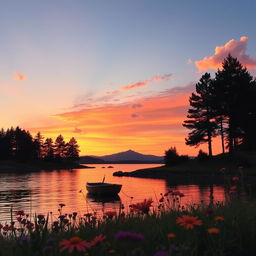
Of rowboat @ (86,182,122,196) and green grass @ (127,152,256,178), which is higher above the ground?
green grass @ (127,152,256,178)

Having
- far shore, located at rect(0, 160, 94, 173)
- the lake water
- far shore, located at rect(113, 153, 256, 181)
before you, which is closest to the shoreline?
far shore, located at rect(113, 153, 256, 181)

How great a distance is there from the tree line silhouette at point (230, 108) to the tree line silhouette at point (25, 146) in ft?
261

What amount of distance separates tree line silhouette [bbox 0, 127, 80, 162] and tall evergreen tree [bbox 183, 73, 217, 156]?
256 ft

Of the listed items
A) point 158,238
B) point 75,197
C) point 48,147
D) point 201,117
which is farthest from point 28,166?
Answer: point 158,238

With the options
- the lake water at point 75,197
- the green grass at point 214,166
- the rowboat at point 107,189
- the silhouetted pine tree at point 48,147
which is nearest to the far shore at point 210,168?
the green grass at point 214,166

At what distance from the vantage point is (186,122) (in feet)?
210

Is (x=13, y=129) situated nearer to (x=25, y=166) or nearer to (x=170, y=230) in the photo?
(x=25, y=166)

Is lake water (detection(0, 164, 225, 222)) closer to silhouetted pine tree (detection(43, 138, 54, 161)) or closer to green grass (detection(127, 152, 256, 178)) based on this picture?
green grass (detection(127, 152, 256, 178))

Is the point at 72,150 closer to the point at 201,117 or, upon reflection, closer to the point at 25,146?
the point at 25,146

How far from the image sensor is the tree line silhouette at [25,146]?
4967 inches

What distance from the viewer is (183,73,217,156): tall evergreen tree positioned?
60469 millimetres

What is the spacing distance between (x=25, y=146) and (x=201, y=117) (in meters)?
79.8

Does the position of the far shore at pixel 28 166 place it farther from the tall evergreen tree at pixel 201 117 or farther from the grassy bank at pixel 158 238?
the grassy bank at pixel 158 238

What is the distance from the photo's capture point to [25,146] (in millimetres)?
126438
